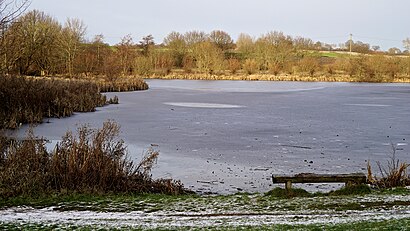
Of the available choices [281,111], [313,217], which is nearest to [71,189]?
[313,217]

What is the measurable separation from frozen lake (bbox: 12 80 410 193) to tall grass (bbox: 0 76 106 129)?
0.90 meters

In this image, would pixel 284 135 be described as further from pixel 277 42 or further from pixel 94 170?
pixel 277 42

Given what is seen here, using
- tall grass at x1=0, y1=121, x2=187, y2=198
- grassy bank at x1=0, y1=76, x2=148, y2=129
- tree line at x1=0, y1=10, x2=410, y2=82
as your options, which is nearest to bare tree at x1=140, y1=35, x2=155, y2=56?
tree line at x1=0, y1=10, x2=410, y2=82

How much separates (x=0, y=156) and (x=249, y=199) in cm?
525

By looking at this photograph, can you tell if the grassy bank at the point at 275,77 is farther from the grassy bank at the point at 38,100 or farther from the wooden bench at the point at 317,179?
the wooden bench at the point at 317,179

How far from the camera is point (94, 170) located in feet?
29.0

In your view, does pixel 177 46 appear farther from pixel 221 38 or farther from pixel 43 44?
pixel 43 44

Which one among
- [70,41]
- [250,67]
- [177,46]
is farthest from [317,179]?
[177,46]

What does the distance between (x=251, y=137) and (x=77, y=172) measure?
727 cm

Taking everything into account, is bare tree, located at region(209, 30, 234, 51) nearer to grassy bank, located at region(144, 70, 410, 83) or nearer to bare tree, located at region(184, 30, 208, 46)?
bare tree, located at region(184, 30, 208, 46)

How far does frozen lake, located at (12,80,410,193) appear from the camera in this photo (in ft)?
34.1

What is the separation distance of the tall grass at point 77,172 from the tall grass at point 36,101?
788 cm

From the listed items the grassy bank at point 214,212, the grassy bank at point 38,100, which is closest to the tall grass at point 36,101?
the grassy bank at point 38,100

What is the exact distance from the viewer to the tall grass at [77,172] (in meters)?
8.45
